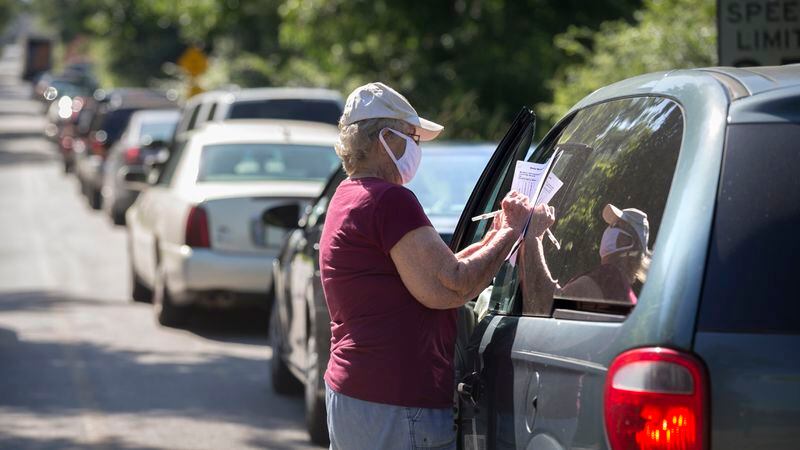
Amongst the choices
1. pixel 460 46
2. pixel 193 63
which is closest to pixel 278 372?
pixel 460 46

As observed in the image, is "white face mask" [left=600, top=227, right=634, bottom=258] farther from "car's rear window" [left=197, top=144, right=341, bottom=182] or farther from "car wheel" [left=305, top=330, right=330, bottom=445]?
"car's rear window" [left=197, top=144, right=341, bottom=182]

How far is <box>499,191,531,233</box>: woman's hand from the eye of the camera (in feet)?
13.2

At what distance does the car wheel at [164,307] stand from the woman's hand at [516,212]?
820cm

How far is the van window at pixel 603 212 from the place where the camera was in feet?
11.1

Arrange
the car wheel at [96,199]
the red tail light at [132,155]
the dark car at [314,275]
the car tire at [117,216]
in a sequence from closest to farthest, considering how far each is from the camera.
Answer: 1. the dark car at [314,275]
2. the red tail light at [132,155]
3. the car tire at [117,216]
4. the car wheel at [96,199]

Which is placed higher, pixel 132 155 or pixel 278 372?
pixel 278 372

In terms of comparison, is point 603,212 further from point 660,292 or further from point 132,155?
point 132,155

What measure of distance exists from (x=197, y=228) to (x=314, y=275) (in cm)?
377

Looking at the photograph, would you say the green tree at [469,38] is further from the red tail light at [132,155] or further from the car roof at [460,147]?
the car roof at [460,147]

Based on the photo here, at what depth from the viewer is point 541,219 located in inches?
158

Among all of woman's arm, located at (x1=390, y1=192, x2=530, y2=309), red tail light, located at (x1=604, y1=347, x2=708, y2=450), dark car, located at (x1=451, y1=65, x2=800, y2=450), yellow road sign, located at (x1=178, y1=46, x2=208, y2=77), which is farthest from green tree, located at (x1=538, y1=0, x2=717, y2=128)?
yellow road sign, located at (x1=178, y1=46, x2=208, y2=77)

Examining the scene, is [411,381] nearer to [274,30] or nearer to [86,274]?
[86,274]

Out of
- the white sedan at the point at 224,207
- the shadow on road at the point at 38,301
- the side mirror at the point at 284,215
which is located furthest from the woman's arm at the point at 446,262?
the shadow on road at the point at 38,301

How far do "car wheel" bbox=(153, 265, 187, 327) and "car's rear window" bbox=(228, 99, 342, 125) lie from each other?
561 cm
